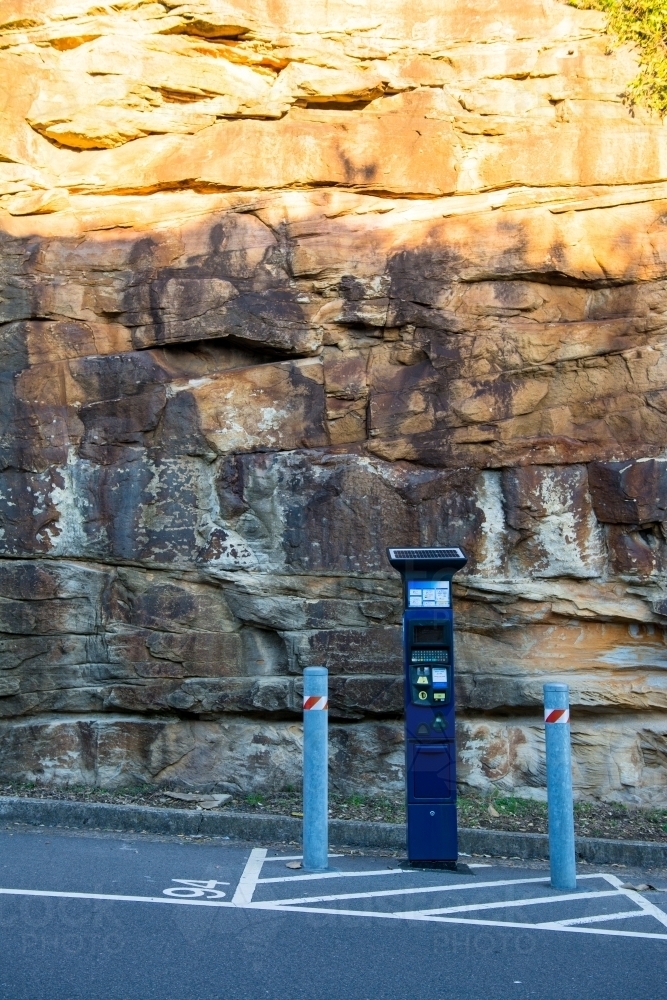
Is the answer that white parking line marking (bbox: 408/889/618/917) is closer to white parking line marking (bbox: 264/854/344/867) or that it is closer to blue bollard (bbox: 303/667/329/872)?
blue bollard (bbox: 303/667/329/872)

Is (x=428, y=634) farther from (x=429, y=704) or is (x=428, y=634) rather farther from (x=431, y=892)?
(x=431, y=892)

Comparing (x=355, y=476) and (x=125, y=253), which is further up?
(x=125, y=253)

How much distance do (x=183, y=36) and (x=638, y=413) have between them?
631cm

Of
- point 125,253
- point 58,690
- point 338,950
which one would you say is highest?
point 125,253

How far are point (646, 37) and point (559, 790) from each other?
7.87 meters

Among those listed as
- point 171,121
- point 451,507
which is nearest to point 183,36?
point 171,121

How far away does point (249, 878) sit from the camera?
19.1 ft

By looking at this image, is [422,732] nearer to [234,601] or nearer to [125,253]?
[234,601]

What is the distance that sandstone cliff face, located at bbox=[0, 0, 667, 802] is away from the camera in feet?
28.0

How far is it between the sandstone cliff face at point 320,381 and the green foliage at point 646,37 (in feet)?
0.53

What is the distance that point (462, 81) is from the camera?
9.70 meters

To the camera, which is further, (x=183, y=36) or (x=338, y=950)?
(x=183, y=36)

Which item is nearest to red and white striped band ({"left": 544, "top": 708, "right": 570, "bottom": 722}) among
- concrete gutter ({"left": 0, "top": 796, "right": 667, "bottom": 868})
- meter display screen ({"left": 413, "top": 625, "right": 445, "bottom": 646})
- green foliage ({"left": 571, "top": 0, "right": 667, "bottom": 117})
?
meter display screen ({"left": 413, "top": 625, "right": 445, "bottom": 646})

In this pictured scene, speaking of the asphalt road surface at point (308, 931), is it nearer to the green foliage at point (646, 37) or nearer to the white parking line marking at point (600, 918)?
the white parking line marking at point (600, 918)
